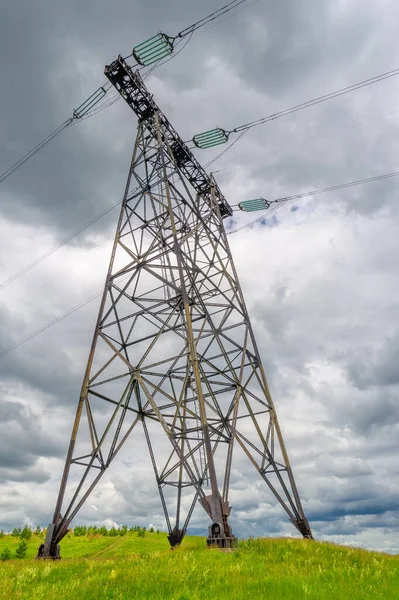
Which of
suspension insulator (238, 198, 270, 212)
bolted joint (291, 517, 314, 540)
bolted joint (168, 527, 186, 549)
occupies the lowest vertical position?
bolted joint (168, 527, 186, 549)

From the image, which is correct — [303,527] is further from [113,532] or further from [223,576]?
[113,532]

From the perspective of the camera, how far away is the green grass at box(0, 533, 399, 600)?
22.2 feet

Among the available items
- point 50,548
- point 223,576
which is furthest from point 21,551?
point 223,576

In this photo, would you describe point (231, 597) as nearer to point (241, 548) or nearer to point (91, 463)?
point (241, 548)

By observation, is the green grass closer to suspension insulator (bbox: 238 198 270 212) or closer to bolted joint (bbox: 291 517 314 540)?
bolted joint (bbox: 291 517 314 540)

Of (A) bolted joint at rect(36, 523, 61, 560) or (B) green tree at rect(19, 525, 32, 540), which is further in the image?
(B) green tree at rect(19, 525, 32, 540)

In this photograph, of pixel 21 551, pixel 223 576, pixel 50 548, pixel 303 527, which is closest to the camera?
pixel 223 576

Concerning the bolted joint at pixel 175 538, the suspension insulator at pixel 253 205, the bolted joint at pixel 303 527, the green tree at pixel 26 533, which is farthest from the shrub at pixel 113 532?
the suspension insulator at pixel 253 205

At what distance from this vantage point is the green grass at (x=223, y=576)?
6.77 meters

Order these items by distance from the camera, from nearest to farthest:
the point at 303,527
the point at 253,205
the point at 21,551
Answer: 1. the point at 303,527
2. the point at 21,551
3. the point at 253,205

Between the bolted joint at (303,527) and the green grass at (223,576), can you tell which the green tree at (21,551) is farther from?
the bolted joint at (303,527)

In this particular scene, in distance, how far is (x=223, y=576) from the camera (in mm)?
7926

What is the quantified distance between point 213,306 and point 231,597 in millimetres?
13223

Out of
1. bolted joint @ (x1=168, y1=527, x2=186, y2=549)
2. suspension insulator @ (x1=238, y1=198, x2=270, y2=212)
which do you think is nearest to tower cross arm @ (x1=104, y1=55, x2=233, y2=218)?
suspension insulator @ (x1=238, y1=198, x2=270, y2=212)
